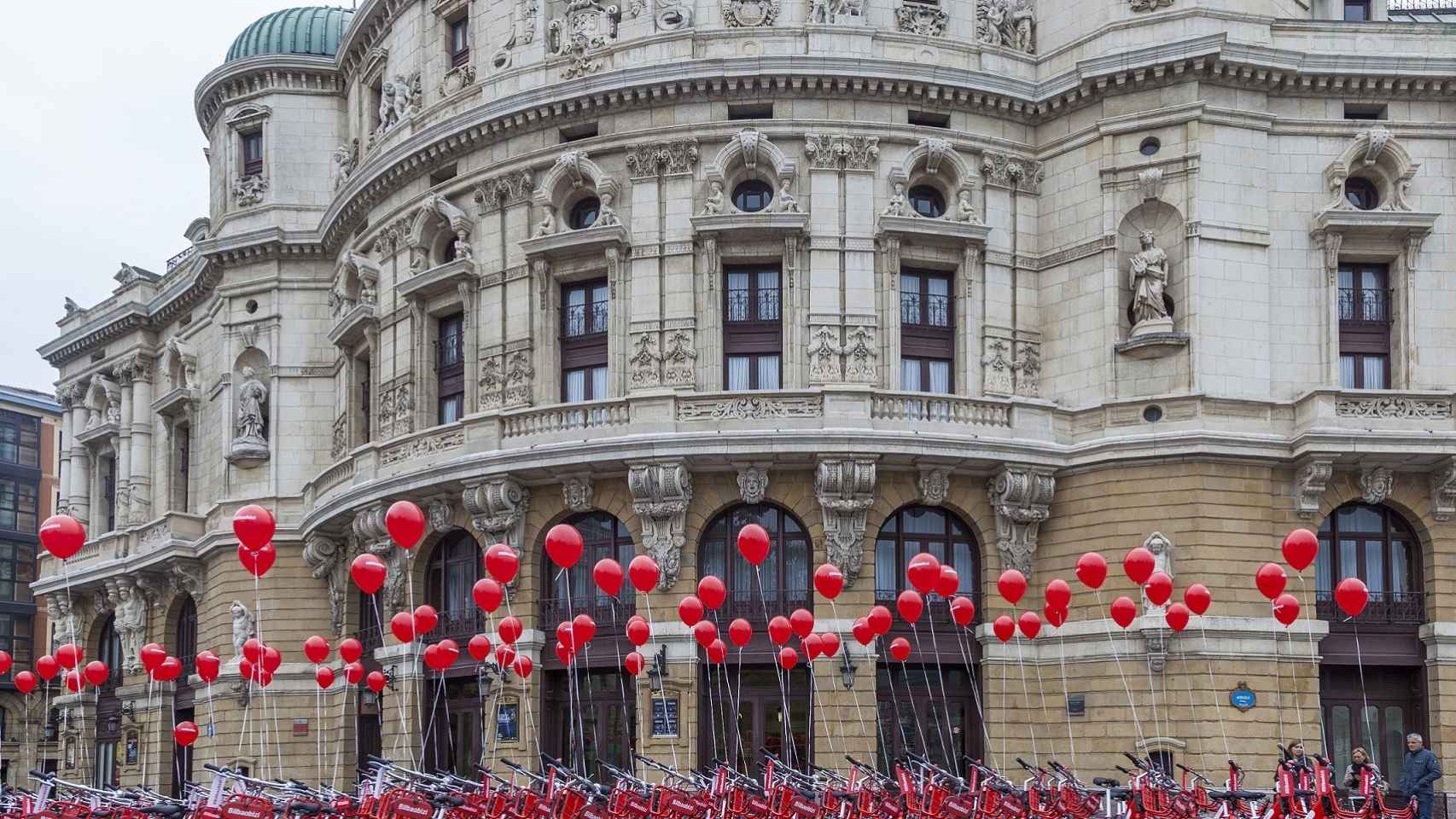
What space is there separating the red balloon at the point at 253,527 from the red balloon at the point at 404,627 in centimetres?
868

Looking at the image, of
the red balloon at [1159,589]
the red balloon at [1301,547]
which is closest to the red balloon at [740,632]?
the red balloon at [1159,589]

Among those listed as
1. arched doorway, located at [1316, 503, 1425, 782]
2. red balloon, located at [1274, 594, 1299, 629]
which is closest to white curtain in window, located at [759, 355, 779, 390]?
red balloon, located at [1274, 594, 1299, 629]

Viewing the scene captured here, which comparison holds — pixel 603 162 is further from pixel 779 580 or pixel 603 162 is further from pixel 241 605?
pixel 241 605

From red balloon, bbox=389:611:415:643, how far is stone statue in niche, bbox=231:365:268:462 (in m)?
15.2

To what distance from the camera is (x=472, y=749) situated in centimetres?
4725

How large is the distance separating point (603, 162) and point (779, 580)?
1139 centimetres

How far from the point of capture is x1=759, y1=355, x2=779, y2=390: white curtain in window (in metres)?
45.1

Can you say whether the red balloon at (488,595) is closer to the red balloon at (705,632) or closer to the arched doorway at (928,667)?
the red balloon at (705,632)

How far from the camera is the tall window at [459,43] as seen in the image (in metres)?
50.8

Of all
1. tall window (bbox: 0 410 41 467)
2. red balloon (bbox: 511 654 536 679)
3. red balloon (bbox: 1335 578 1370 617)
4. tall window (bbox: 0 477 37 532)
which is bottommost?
red balloon (bbox: 511 654 536 679)

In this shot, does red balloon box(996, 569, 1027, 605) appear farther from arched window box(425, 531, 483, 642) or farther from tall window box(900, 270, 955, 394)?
arched window box(425, 531, 483, 642)

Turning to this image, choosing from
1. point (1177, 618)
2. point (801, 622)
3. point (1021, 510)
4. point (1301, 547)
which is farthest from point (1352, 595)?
point (801, 622)

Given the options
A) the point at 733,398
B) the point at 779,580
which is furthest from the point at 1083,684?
the point at 733,398

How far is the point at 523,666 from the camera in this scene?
4388 cm
